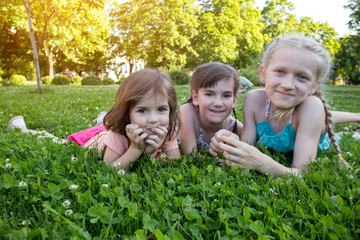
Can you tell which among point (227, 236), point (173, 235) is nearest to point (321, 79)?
point (227, 236)

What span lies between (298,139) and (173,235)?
1762mm

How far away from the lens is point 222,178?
2275mm

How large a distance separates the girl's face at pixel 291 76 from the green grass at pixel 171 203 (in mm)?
666

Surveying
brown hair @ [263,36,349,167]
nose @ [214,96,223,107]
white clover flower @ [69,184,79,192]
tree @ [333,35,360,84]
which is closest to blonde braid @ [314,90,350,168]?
brown hair @ [263,36,349,167]

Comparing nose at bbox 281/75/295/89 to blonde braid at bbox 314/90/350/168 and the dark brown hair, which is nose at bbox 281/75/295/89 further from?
the dark brown hair

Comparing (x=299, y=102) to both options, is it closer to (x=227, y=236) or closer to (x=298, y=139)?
(x=298, y=139)

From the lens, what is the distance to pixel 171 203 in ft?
6.05

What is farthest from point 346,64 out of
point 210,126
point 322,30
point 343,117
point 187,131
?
point 187,131

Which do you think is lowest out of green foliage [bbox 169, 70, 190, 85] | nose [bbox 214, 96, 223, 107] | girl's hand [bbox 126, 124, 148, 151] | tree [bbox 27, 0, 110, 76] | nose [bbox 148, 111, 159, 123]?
green foliage [bbox 169, 70, 190, 85]

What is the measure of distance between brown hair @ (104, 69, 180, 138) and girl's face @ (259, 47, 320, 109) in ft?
3.38

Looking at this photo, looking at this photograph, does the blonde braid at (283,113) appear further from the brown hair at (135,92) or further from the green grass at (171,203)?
the brown hair at (135,92)

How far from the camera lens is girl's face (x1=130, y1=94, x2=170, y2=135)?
8.96 feet

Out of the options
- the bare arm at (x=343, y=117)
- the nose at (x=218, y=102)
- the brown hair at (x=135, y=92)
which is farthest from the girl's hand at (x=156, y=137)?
the bare arm at (x=343, y=117)

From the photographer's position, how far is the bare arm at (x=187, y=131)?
3.32m
